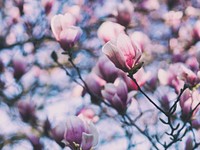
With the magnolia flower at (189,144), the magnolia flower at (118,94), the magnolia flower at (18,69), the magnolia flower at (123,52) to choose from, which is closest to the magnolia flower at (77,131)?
the magnolia flower at (123,52)

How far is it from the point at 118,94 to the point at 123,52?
0.97 feet

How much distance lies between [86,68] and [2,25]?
0.63 meters

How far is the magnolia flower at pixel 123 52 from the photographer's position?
38.3 inches

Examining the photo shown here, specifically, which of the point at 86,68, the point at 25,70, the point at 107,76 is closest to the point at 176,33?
the point at 86,68

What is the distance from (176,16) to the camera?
8.76ft

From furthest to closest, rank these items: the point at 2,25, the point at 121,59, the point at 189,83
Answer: the point at 2,25 → the point at 189,83 → the point at 121,59

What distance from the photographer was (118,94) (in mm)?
1263

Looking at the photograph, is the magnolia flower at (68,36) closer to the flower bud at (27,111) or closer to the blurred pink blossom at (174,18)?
the flower bud at (27,111)

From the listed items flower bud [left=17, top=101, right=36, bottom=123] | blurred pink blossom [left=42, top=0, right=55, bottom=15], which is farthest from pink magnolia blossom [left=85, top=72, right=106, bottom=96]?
blurred pink blossom [left=42, top=0, right=55, bottom=15]

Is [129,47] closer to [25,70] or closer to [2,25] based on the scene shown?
[25,70]

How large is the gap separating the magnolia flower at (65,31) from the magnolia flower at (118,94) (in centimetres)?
17

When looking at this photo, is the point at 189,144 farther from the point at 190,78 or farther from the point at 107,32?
the point at 107,32

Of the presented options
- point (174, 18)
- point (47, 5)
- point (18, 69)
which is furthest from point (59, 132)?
point (174, 18)

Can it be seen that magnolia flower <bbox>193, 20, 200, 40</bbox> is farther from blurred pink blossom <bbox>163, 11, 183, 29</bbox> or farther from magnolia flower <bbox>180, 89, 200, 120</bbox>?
blurred pink blossom <bbox>163, 11, 183, 29</bbox>
